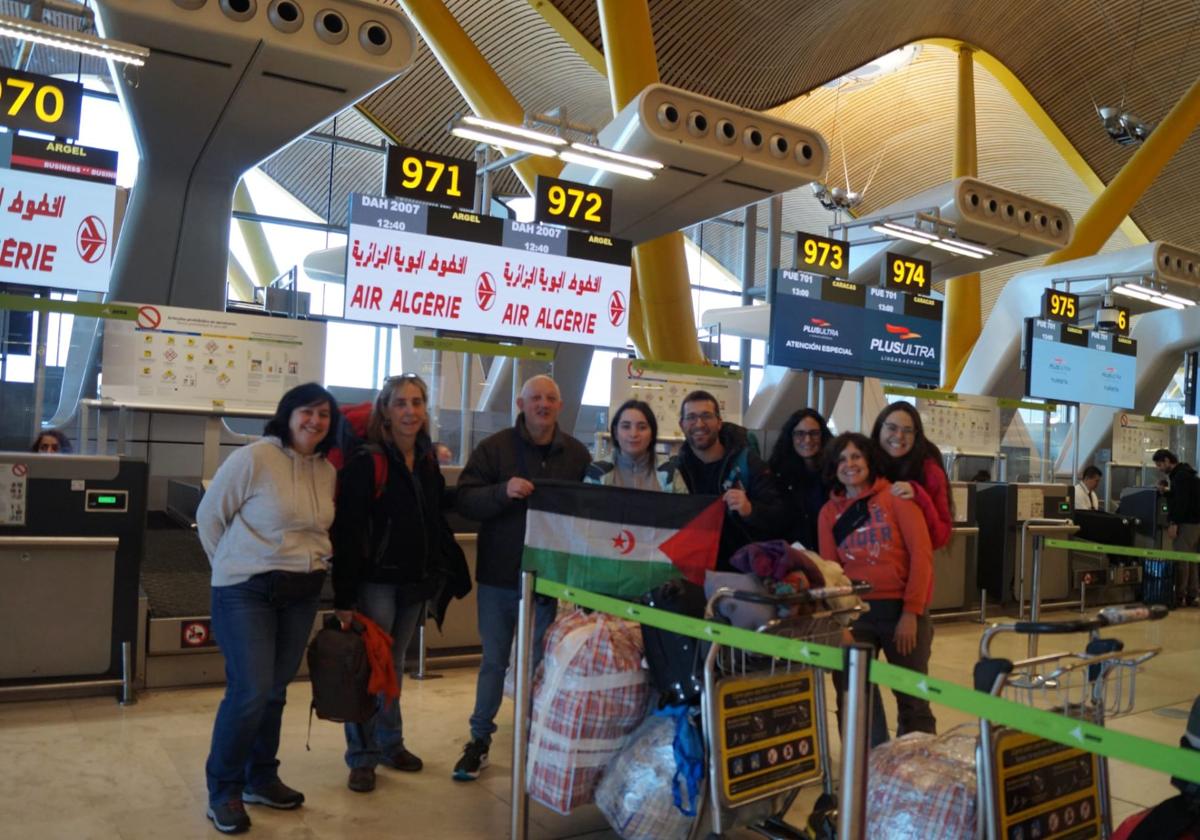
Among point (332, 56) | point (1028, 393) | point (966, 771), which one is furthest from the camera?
point (1028, 393)

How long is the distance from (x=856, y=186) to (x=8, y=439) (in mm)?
23558

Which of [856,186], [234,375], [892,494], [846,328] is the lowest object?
[892,494]

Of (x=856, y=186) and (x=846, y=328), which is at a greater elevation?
(x=856, y=186)

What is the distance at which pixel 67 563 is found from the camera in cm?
505

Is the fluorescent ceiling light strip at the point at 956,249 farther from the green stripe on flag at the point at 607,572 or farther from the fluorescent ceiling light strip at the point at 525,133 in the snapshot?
the green stripe on flag at the point at 607,572

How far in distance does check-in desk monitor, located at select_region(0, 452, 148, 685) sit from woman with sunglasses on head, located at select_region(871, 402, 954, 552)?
3.73 metres

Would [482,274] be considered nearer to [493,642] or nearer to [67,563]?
[67,563]

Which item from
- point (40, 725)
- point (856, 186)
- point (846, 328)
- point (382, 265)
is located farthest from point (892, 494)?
point (856, 186)

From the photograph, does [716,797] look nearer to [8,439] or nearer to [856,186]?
[8,439]

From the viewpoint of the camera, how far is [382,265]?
7652 millimetres

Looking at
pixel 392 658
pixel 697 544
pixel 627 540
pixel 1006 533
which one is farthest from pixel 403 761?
pixel 1006 533

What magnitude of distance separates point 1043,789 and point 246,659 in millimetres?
2460

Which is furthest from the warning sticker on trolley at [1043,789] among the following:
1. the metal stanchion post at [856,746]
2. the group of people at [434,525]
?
the group of people at [434,525]

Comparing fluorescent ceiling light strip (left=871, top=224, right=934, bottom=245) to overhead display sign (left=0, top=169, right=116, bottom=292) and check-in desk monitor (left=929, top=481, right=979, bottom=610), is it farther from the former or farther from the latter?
overhead display sign (left=0, top=169, right=116, bottom=292)
